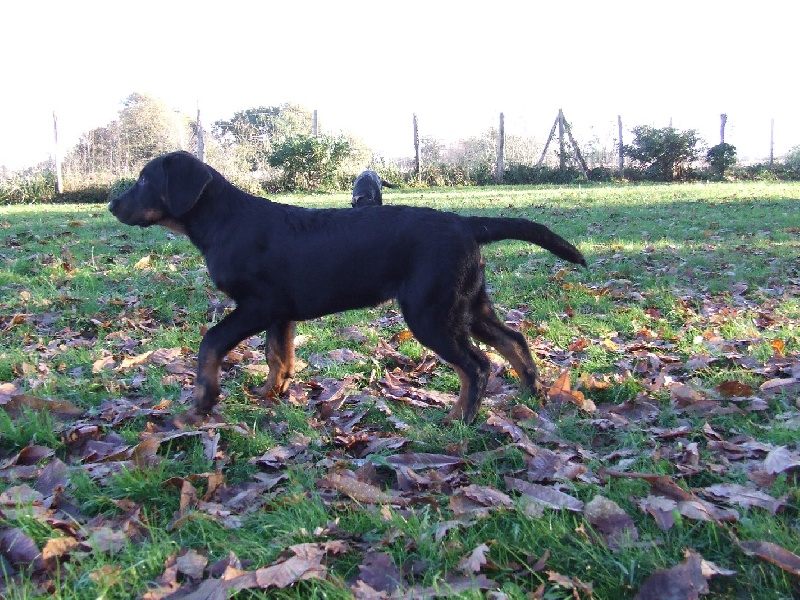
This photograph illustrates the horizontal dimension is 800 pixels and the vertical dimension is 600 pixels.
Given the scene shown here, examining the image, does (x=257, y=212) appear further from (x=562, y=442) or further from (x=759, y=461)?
(x=759, y=461)

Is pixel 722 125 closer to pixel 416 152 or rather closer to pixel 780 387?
pixel 416 152

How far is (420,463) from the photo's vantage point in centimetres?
285

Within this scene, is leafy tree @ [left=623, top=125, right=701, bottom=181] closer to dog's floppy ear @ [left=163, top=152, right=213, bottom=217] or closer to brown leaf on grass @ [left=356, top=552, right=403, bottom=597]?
dog's floppy ear @ [left=163, top=152, right=213, bottom=217]

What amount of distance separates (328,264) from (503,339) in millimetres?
1169

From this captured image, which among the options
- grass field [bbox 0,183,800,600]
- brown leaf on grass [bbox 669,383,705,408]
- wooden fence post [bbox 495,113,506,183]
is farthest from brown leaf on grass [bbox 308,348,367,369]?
wooden fence post [bbox 495,113,506,183]

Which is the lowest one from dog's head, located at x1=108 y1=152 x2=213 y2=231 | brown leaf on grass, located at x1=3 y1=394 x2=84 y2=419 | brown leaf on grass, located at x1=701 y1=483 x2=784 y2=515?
brown leaf on grass, located at x1=701 y1=483 x2=784 y2=515

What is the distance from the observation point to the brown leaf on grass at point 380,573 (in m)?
1.97

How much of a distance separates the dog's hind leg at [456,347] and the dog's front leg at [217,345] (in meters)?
0.91

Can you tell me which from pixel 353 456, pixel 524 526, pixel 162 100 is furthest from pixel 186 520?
pixel 162 100

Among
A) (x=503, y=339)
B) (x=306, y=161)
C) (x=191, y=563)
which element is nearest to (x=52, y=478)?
(x=191, y=563)

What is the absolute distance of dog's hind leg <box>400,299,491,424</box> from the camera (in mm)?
3469

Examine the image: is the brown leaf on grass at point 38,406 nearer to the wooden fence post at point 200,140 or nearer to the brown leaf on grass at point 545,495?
the brown leaf on grass at point 545,495

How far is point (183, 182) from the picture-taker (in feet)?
12.7

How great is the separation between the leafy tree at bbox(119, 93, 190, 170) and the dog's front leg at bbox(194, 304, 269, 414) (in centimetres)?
2049
